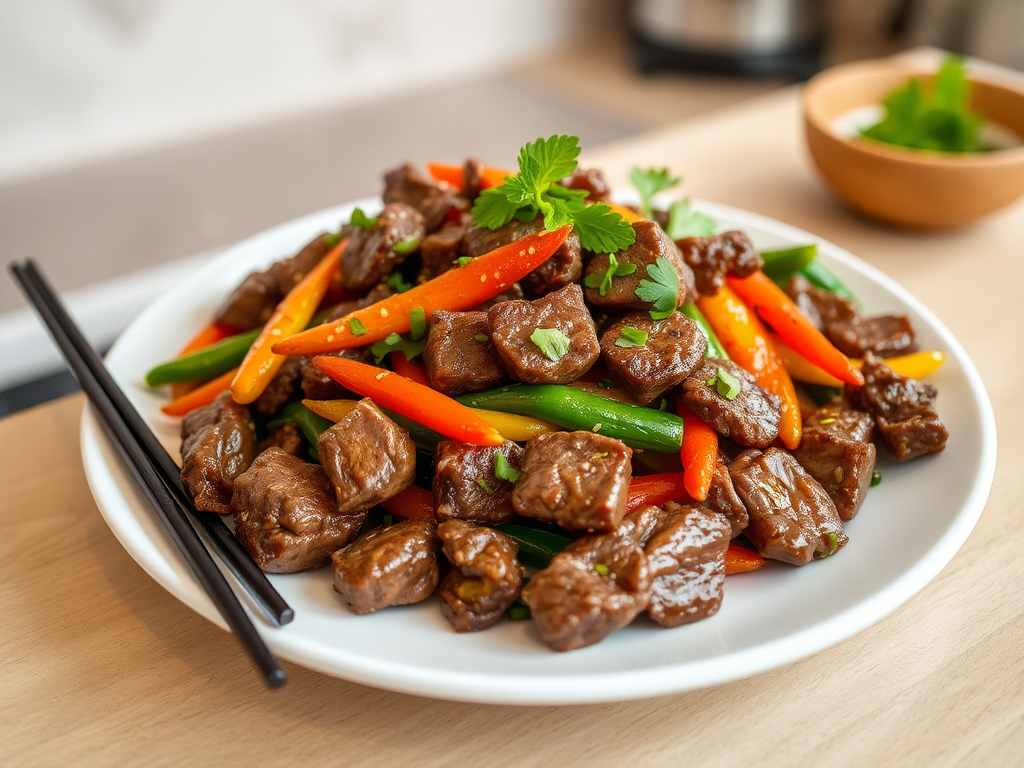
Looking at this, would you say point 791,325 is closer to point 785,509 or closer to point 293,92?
point 785,509

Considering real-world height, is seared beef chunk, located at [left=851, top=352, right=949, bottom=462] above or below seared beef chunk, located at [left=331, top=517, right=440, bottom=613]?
below

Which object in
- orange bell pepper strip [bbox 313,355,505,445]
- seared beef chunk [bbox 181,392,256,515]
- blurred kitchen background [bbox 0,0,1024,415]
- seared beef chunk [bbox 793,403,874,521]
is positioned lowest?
blurred kitchen background [bbox 0,0,1024,415]

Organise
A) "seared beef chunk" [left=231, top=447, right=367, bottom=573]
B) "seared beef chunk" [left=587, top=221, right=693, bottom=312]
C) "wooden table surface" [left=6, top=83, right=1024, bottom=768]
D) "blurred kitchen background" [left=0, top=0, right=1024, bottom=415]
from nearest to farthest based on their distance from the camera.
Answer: "wooden table surface" [left=6, top=83, right=1024, bottom=768], "seared beef chunk" [left=231, top=447, right=367, bottom=573], "seared beef chunk" [left=587, top=221, right=693, bottom=312], "blurred kitchen background" [left=0, top=0, right=1024, bottom=415]

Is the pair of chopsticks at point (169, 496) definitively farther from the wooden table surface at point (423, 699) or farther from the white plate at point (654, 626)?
the wooden table surface at point (423, 699)

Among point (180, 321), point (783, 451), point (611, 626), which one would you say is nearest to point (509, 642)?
point (611, 626)

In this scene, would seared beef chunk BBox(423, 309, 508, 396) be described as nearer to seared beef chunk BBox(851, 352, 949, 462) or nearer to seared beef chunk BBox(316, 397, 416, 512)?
seared beef chunk BBox(316, 397, 416, 512)

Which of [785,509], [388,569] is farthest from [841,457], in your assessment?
[388,569]

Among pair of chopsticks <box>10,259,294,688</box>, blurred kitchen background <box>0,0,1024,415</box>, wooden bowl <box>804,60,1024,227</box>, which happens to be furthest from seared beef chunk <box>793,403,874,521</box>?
blurred kitchen background <box>0,0,1024,415</box>
